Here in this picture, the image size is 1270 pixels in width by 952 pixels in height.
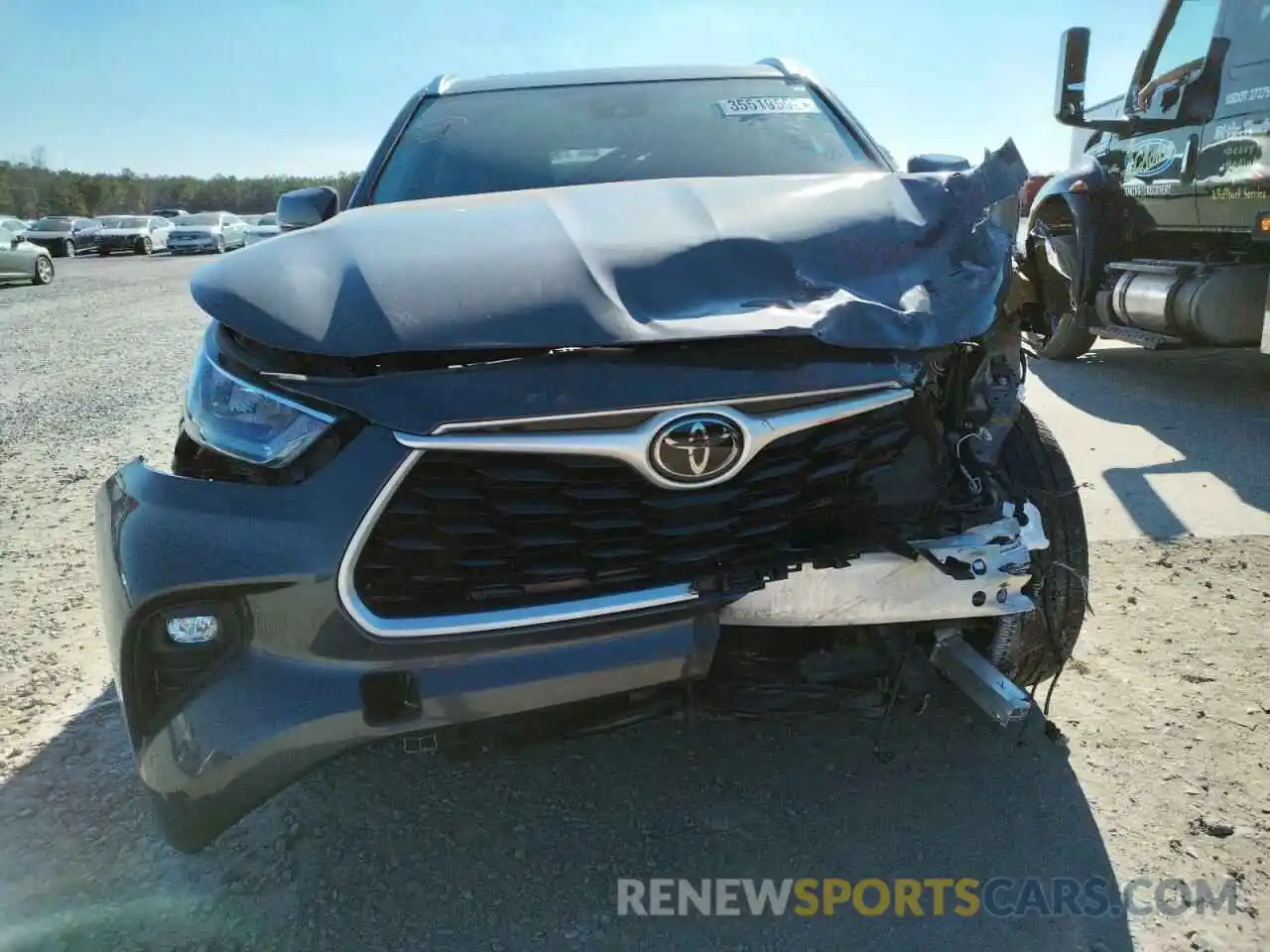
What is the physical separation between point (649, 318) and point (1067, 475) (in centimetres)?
125

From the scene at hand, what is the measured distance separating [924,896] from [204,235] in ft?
113

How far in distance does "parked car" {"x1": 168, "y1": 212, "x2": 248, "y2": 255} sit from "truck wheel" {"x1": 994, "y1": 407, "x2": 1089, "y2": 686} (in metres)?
33.6

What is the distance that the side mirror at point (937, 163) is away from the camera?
283 centimetres

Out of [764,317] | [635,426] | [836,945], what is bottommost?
[836,945]

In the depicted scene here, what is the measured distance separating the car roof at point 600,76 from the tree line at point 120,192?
143 ft

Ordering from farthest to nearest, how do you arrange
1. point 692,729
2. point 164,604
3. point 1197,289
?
point 1197,289, point 692,729, point 164,604

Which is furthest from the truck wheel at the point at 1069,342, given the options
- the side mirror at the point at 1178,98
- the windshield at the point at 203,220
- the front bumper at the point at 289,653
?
the windshield at the point at 203,220

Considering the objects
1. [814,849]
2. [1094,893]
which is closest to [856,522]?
[814,849]

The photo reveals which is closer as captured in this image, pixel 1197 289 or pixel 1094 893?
pixel 1094 893

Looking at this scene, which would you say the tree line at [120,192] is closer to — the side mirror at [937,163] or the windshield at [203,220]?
the windshield at [203,220]

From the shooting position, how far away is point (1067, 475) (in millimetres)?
2338

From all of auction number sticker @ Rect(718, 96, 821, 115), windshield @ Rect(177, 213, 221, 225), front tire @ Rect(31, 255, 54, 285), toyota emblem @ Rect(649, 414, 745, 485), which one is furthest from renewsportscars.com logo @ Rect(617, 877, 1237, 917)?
windshield @ Rect(177, 213, 221, 225)

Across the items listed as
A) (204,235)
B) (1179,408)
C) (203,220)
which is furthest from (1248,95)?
(203,220)

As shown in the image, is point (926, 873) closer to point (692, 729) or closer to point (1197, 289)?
point (692, 729)
